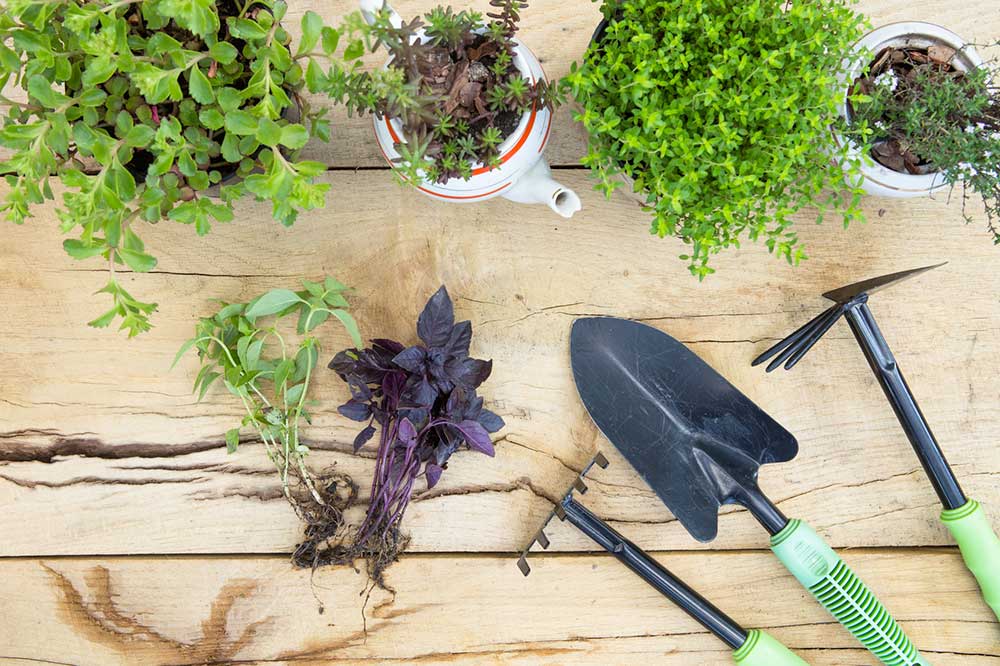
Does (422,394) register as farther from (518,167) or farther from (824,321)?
(824,321)

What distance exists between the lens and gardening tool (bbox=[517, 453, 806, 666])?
0.96m

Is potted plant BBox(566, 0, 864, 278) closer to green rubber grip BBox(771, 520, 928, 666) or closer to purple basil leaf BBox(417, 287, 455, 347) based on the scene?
purple basil leaf BBox(417, 287, 455, 347)

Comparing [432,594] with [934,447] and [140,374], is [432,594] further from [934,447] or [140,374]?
[934,447]

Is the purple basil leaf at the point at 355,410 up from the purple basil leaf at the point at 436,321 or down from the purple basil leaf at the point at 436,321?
down

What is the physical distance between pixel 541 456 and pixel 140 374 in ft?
1.87

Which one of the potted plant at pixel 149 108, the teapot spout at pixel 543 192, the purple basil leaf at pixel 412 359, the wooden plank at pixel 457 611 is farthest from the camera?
the wooden plank at pixel 457 611

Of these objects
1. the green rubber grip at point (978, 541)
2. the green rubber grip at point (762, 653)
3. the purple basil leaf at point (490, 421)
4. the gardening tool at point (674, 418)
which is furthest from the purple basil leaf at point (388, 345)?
the green rubber grip at point (978, 541)

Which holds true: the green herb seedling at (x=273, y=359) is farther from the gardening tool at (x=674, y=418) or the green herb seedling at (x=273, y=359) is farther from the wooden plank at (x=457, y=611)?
the gardening tool at (x=674, y=418)

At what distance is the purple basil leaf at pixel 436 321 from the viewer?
93 cm

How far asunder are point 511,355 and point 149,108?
525 millimetres

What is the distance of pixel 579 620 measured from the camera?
40.4 inches

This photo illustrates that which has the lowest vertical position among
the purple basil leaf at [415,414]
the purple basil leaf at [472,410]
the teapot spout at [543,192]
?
the purple basil leaf at [415,414]

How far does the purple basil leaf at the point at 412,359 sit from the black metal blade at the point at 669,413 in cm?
24

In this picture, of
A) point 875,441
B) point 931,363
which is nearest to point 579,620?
point 875,441
